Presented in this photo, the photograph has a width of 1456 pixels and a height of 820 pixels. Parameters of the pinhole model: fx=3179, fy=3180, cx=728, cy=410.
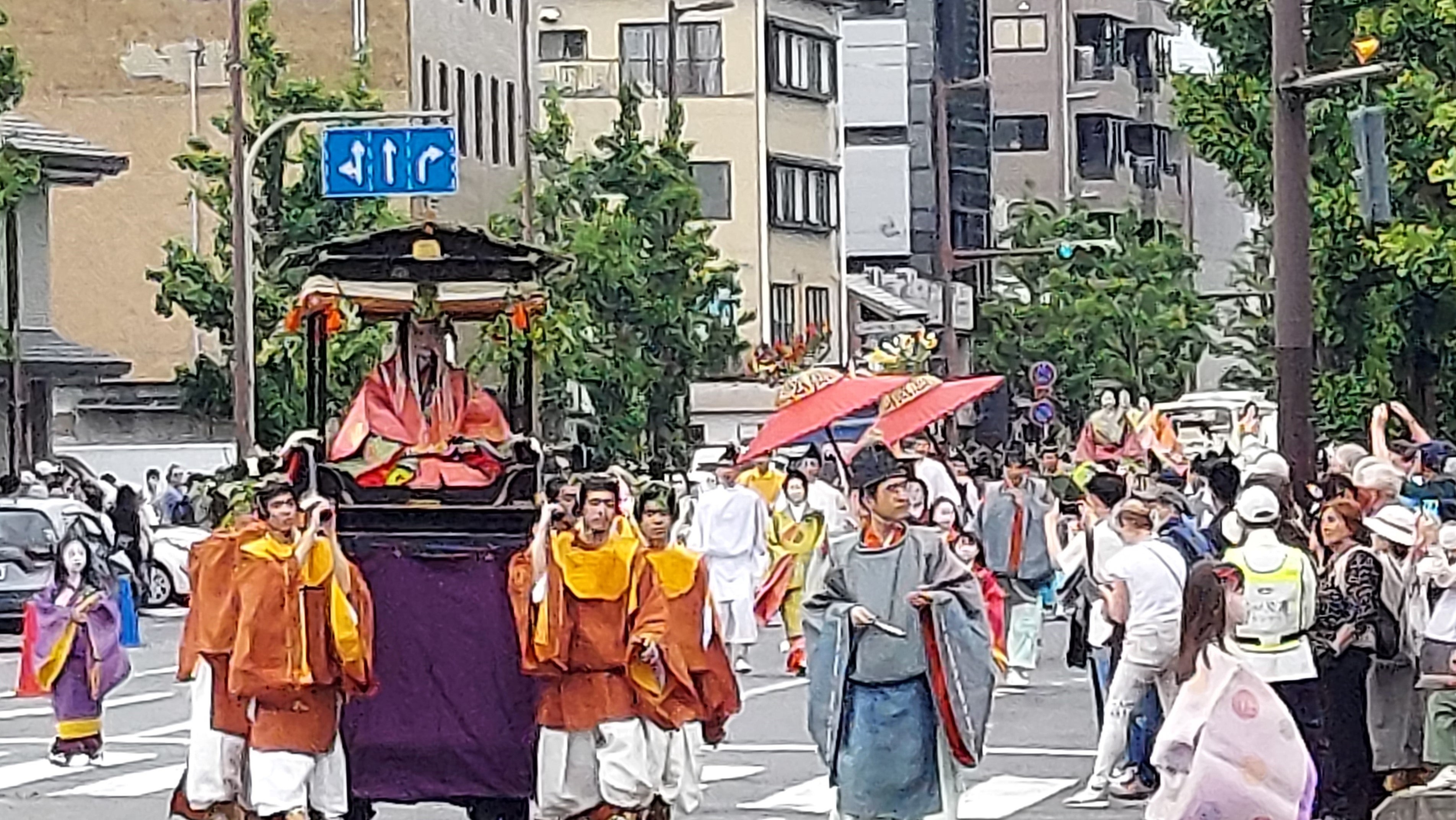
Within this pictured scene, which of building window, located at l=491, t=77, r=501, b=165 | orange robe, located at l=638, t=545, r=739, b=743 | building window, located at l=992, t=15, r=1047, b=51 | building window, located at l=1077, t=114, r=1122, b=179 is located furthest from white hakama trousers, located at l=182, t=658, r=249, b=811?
building window, located at l=1077, t=114, r=1122, b=179

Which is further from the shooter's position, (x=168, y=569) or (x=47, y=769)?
(x=168, y=569)

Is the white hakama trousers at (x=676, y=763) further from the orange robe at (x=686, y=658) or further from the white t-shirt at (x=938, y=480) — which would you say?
the white t-shirt at (x=938, y=480)

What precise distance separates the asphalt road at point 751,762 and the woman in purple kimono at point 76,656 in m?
0.26

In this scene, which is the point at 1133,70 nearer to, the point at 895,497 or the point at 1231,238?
the point at 1231,238

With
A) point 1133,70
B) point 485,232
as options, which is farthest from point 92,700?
point 1133,70

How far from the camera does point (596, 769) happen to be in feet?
45.5

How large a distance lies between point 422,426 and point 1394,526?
→ 4484 mm

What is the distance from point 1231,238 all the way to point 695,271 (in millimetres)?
52816

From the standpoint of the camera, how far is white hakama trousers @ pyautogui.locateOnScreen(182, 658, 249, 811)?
45.2 feet

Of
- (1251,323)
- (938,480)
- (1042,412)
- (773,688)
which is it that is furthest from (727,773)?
(1251,323)

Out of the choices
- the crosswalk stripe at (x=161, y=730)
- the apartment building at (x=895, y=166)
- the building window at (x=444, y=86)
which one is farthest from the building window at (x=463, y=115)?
the crosswalk stripe at (x=161, y=730)

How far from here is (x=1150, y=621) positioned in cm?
1566

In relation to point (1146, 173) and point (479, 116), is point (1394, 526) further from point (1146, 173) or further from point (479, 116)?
point (1146, 173)

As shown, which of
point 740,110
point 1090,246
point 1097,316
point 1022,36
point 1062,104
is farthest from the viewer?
point 1022,36
